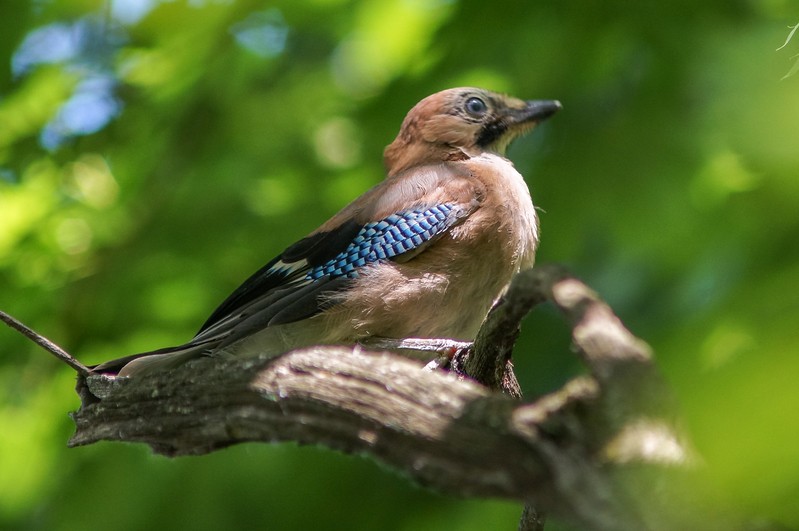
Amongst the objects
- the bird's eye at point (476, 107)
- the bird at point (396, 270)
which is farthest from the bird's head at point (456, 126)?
the bird at point (396, 270)

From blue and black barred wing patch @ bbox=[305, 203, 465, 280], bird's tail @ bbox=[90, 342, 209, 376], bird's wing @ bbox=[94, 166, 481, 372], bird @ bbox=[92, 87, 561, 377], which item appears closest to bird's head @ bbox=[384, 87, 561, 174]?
bird @ bbox=[92, 87, 561, 377]

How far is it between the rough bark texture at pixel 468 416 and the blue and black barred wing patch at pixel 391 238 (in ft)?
4.10

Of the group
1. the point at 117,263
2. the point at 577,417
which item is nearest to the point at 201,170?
the point at 117,263

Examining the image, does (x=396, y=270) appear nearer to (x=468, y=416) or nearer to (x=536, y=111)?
(x=536, y=111)

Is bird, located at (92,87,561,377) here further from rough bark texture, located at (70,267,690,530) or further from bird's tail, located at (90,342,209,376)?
rough bark texture, located at (70,267,690,530)

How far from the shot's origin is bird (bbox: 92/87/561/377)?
4082mm

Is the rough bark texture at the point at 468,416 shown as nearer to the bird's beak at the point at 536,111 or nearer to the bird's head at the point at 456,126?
the bird's beak at the point at 536,111

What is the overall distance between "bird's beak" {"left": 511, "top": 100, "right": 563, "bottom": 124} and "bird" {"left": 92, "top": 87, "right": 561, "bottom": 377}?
1.35ft

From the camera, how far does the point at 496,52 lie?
15.6 feet

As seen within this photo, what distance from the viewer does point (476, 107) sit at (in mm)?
5219

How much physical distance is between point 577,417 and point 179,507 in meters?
3.22

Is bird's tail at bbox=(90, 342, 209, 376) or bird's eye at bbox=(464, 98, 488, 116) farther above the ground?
bird's eye at bbox=(464, 98, 488, 116)

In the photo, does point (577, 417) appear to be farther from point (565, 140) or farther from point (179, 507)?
point (179, 507)

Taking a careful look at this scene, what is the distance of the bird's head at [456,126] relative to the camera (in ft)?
16.8
